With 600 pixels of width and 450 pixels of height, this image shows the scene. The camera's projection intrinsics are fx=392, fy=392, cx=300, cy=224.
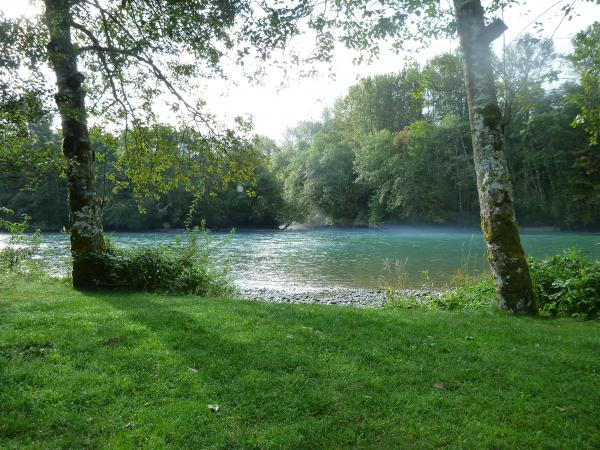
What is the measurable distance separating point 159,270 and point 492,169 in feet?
Answer: 26.3

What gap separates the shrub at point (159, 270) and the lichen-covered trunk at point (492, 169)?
7002 mm

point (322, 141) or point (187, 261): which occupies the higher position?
point (322, 141)

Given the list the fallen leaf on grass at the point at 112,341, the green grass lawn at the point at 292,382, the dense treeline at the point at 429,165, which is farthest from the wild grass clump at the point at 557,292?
the dense treeline at the point at 429,165

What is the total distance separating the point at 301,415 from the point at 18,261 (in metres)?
13.2

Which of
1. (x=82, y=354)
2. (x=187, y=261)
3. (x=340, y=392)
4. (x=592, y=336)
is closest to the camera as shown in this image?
(x=340, y=392)

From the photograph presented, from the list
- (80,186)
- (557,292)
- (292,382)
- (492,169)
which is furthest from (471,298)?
(80,186)

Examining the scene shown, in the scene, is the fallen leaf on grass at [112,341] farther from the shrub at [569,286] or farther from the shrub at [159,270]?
the shrub at [569,286]

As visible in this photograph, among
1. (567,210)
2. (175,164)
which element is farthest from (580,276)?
(567,210)

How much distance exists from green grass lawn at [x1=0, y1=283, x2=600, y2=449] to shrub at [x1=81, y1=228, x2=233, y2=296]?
10.2 feet

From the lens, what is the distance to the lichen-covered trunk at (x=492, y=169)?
7.10 m

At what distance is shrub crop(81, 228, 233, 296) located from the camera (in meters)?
9.62

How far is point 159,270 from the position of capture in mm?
10102

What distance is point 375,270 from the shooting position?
63.2 feet

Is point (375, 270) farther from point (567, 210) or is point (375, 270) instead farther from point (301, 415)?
point (567, 210)
